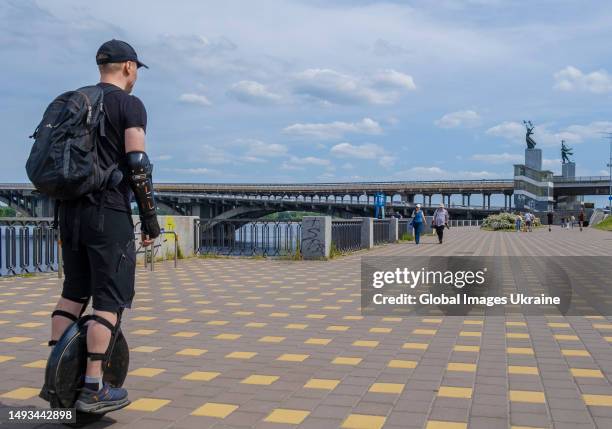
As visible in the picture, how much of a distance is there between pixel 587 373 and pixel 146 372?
347cm

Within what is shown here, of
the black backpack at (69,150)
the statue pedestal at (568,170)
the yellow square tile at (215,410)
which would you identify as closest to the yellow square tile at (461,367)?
the yellow square tile at (215,410)

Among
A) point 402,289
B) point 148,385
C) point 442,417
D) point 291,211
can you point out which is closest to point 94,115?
point 148,385

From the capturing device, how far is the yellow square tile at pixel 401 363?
542 centimetres

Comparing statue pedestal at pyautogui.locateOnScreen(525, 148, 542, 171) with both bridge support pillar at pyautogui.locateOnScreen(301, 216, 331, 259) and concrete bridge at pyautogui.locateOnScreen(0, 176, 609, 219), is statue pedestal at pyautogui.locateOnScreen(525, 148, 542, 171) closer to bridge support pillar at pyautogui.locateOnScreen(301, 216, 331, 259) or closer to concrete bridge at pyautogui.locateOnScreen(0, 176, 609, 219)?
concrete bridge at pyautogui.locateOnScreen(0, 176, 609, 219)

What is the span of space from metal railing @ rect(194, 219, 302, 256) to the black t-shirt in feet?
45.5

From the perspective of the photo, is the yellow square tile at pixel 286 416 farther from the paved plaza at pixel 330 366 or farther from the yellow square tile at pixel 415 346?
the yellow square tile at pixel 415 346

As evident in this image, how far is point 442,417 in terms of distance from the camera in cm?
404

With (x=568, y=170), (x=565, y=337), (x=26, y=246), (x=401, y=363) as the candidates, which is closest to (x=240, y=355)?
(x=401, y=363)

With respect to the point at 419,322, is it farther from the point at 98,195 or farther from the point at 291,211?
the point at 291,211

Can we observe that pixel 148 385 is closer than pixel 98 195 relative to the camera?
No

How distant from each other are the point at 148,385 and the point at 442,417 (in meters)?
2.10

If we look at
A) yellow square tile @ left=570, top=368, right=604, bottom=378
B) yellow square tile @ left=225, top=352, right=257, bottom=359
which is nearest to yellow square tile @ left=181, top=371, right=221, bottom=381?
yellow square tile @ left=225, top=352, right=257, bottom=359

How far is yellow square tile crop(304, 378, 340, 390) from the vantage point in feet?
15.6

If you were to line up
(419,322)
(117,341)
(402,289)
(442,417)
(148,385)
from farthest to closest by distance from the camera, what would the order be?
1. (402,289)
2. (419,322)
3. (148,385)
4. (442,417)
5. (117,341)
